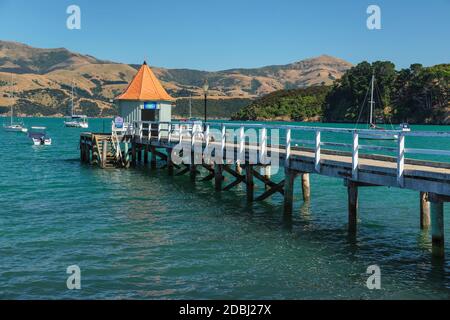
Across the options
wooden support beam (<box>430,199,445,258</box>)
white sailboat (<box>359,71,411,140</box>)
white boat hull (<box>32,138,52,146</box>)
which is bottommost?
wooden support beam (<box>430,199,445,258</box>)

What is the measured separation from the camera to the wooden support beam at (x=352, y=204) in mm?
16141

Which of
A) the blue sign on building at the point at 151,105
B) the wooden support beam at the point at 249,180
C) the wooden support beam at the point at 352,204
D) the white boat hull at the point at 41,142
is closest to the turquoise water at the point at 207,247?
the wooden support beam at the point at 352,204

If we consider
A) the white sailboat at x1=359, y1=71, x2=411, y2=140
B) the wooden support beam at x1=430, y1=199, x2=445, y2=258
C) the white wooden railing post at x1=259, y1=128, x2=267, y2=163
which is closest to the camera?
the wooden support beam at x1=430, y1=199, x2=445, y2=258

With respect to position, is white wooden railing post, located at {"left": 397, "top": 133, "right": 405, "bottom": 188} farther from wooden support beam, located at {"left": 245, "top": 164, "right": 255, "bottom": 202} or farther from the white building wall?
the white building wall

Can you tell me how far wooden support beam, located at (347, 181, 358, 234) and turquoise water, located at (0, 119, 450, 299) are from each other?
1.55 feet

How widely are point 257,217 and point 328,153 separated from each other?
140 inches

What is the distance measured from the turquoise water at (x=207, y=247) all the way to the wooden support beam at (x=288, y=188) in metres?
0.40

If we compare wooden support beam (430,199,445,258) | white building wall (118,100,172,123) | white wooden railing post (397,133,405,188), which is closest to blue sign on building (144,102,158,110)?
white building wall (118,100,172,123)

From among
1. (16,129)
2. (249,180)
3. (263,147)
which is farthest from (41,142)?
(263,147)

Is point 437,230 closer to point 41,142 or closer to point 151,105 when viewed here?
point 151,105

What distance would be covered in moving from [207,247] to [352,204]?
419cm

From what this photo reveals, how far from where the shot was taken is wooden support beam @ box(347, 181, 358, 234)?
1614 cm

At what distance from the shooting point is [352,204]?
16406 millimetres
